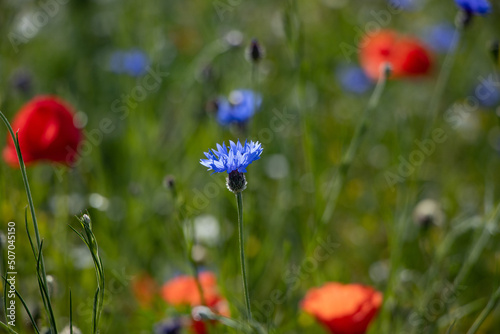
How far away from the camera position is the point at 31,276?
1.18m

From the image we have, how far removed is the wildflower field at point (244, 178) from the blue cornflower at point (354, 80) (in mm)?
11

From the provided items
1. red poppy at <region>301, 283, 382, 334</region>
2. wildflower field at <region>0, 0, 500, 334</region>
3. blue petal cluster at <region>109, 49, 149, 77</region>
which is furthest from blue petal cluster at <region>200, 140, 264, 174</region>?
blue petal cluster at <region>109, 49, 149, 77</region>

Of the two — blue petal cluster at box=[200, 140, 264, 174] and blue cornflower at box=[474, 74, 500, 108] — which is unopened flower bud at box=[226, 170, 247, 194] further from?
blue cornflower at box=[474, 74, 500, 108]

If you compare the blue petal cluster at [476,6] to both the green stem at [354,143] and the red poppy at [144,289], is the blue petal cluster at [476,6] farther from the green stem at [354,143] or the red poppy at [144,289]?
the red poppy at [144,289]

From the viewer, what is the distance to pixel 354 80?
2.20 metres

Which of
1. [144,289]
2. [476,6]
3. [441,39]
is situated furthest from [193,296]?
[441,39]

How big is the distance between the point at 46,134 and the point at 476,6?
0.75m

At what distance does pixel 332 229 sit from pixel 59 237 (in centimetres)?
73

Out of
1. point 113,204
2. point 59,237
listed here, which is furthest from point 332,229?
point 59,237

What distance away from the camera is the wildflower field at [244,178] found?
0.97 metres

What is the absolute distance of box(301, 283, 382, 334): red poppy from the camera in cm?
87

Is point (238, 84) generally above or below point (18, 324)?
above

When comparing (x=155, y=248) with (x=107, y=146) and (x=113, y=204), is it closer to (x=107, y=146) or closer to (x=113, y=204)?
(x=113, y=204)

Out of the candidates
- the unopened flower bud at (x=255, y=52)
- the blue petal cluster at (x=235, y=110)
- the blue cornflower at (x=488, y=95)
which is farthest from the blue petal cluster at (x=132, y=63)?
the blue cornflower at (x=488, y=95)
